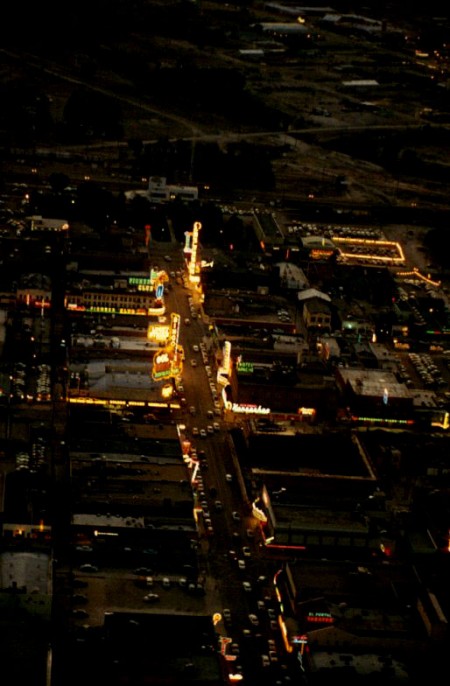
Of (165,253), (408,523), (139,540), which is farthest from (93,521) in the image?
(165,253)

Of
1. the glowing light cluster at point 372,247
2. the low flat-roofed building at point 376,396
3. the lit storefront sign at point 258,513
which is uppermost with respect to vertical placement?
the glowing light cluster at point 372,247

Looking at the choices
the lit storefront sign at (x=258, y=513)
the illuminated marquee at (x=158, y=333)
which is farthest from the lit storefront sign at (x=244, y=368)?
the lit storefront sign at (x=258, y=513)

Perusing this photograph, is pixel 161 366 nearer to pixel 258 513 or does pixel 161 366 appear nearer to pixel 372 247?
pixel 258 513

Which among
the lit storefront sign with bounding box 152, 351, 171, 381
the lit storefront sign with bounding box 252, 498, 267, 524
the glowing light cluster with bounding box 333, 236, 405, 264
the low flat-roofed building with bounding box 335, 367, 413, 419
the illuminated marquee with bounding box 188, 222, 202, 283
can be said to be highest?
the glowing light cluster with bounding box 333, 236, 405, 264

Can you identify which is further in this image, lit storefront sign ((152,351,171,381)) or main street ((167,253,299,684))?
lit storefront sign ((152,351,171,381))

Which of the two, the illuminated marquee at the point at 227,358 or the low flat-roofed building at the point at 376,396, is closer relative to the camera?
the low flat-roofed building at the point at 376,396

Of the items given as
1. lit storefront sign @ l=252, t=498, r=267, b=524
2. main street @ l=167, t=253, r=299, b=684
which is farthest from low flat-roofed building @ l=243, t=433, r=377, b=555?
main street @ l=167, t=253, r=299, b=684

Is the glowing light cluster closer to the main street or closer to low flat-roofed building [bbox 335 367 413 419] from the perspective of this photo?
low flat-roofed building [bbox 335 367 413 419]

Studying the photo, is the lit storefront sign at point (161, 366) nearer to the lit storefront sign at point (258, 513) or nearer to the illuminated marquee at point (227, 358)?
the illuminated marquee at point (227, 358)

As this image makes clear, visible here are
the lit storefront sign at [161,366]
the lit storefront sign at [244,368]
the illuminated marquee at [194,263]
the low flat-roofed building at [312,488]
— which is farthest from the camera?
the illuminated marquee at [194,263]

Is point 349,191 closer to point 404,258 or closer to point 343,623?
point 404,258
